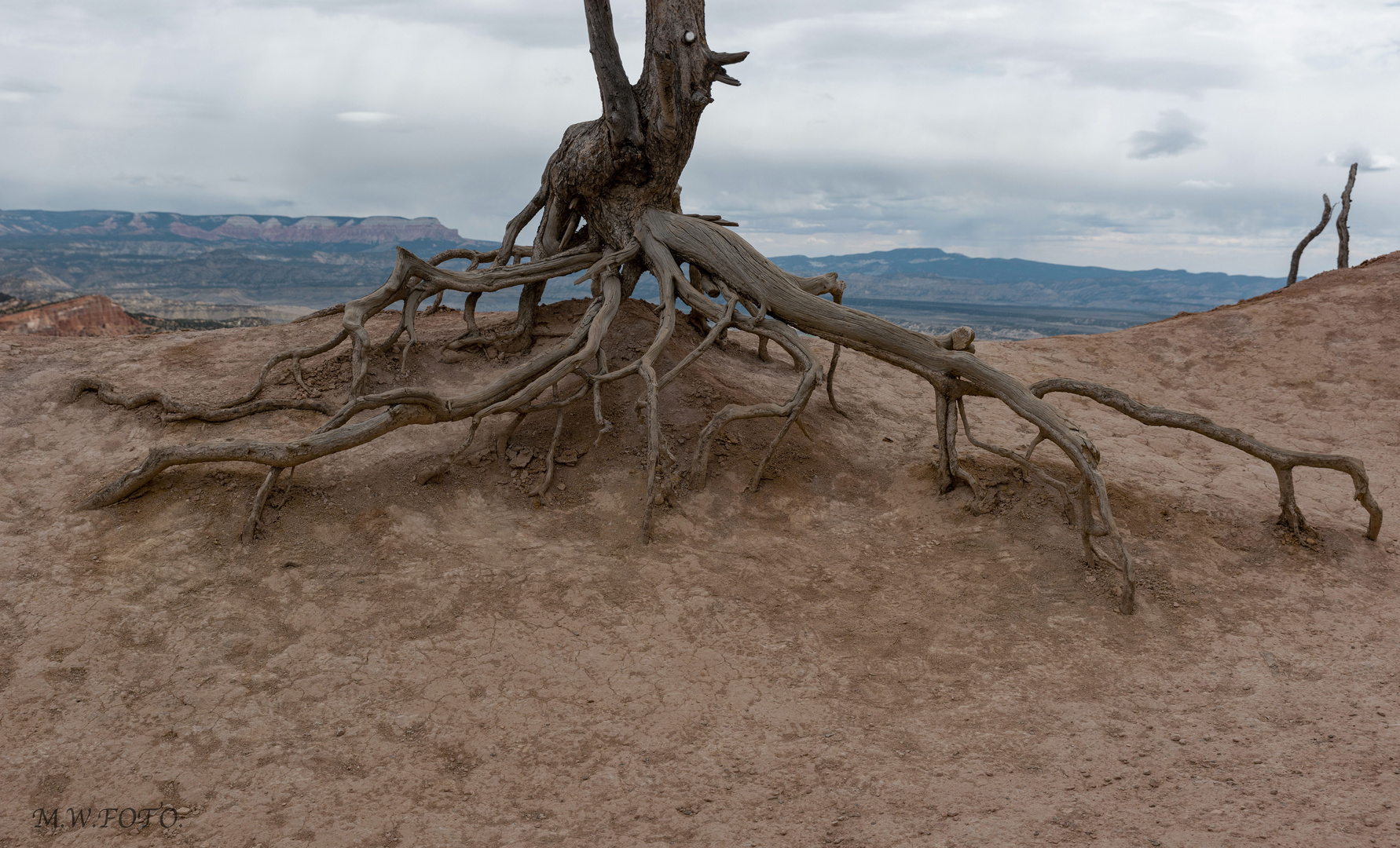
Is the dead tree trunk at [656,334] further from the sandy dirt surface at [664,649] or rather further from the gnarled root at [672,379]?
the sandy dirt surface at [664,649]

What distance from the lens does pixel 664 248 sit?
7.50 metres

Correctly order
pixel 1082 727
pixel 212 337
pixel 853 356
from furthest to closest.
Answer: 1. pixel 853 356
2. pixel 212 337
3. pixel 1082 727

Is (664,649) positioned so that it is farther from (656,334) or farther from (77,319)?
(77,319)

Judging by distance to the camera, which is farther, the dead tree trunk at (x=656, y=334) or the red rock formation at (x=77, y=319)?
the red rock formation at (x=77, y=319)

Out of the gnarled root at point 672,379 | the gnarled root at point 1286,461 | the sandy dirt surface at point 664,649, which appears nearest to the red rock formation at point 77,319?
the sandy dirt surface at point 664,649

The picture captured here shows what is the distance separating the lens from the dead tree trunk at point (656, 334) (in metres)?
5.84

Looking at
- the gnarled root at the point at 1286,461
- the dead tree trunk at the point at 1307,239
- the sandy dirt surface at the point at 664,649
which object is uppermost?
the dead tree trunk at the point at 1307,239

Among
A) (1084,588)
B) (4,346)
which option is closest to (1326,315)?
→ (1084,588)

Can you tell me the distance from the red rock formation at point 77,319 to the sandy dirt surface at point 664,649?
7.25m

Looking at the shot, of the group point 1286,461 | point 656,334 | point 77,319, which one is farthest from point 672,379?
point 77,319

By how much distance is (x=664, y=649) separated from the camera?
4.73 m

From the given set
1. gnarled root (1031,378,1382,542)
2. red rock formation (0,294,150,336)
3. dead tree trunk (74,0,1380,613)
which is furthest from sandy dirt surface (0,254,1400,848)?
red rock formation (0,294,150,336)

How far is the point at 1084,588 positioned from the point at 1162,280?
191 feet

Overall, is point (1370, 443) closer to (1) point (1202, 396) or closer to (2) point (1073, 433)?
(1) point (1202, 396)
